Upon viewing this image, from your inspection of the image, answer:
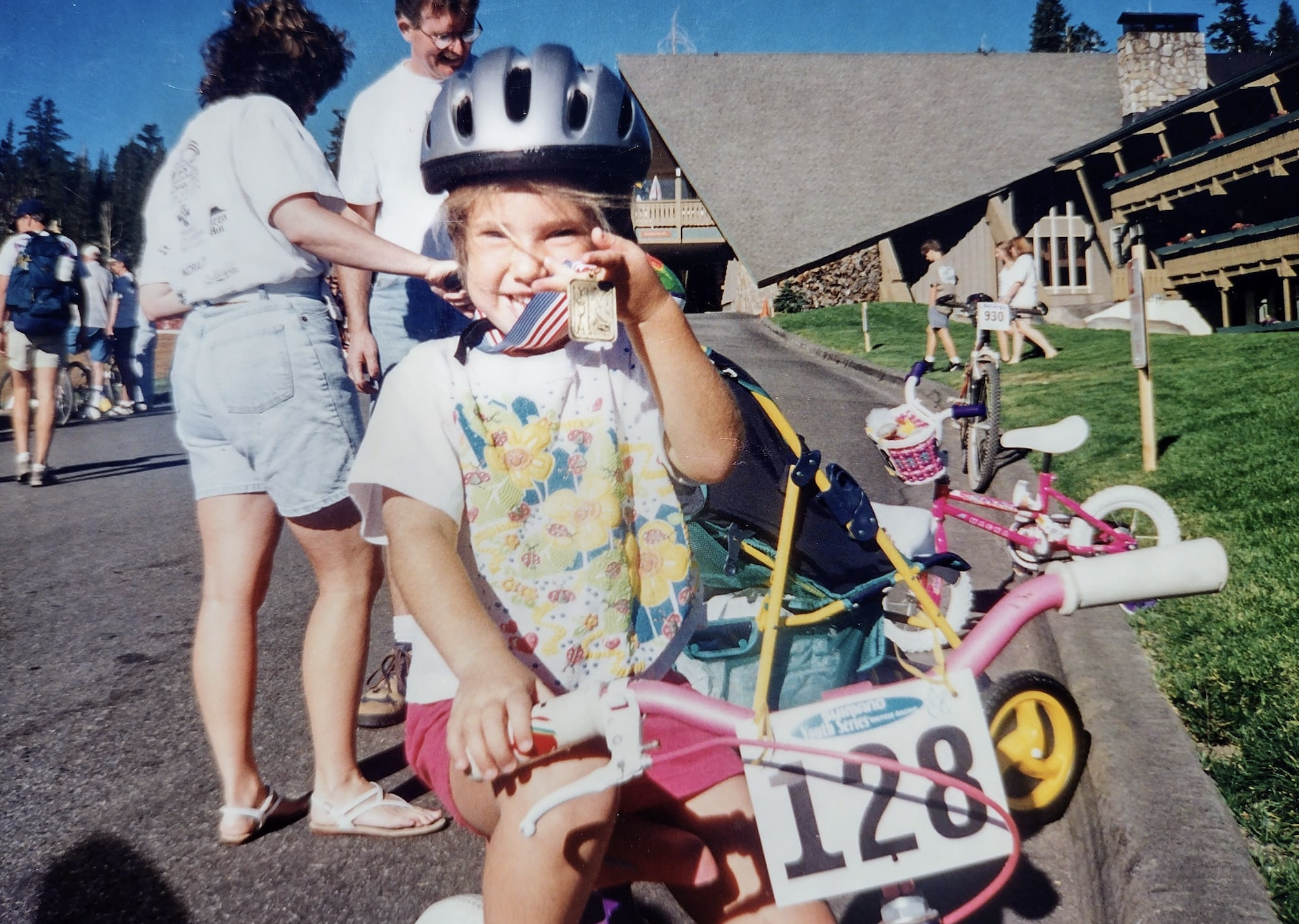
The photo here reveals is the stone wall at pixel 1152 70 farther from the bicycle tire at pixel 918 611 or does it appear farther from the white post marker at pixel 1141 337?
the bicycle tire at pixel 918 611

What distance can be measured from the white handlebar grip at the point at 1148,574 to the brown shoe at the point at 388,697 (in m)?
2.17

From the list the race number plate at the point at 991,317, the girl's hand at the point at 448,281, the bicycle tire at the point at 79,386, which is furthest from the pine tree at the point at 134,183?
the bicycle tire at the point at 79,386

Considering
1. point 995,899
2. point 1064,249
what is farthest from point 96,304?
point 1064,249

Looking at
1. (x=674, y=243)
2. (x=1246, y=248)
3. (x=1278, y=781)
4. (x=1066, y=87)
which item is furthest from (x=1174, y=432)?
(x=1066, y=87)

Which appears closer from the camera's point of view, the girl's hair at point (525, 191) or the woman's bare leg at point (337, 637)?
the girl's hair at point (525, 191)

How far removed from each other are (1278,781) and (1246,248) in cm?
1032

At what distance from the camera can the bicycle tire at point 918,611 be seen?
9.41ft

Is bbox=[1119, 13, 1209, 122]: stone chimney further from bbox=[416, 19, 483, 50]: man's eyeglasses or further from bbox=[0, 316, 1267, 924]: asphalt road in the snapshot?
bbox=[416, 19, 483, 50]: man's eyeglasses

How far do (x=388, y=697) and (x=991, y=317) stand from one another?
4273 mm

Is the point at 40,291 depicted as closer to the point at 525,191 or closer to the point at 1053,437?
the point at 1053,437

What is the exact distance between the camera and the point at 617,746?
117 centimetres

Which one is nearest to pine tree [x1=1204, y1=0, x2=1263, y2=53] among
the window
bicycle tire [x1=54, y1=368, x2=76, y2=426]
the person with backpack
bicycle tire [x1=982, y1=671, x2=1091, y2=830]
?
bicycle tire [x1=982, y1=671, x2=1091, y2=830]

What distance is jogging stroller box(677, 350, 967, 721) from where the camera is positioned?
2.01m

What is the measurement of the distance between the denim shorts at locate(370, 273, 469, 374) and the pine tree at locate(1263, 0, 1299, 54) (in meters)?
3.47
